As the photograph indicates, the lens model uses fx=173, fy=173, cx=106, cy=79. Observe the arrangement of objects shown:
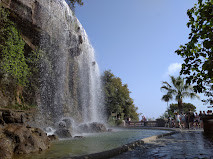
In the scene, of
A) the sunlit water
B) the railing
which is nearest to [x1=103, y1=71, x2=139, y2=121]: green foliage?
the railing

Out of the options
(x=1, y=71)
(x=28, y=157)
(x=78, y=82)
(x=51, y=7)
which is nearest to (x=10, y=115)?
(x=28, y=157)

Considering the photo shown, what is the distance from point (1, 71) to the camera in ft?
44.9

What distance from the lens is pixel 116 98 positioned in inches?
1276

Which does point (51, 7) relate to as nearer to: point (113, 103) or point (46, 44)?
point (46, 44)

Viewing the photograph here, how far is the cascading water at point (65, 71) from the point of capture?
1903 cm

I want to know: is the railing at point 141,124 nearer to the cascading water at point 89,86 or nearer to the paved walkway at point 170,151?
the cascading water at point 89,86

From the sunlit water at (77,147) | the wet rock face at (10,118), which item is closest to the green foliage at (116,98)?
the sunlit water at (77,147)

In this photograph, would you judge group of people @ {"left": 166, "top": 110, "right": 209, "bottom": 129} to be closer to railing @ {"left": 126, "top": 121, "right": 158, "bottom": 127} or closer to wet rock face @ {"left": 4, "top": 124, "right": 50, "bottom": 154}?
railing @ {"left": 126, "top": 121, "right": 158, "bottom": 127}

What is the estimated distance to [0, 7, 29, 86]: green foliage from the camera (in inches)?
556

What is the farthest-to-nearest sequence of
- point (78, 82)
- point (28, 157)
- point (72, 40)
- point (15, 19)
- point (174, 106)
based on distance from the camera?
point (174, 106)
point (78, 82)
point (72, 40)
point (15, 19)
point (28, 157)

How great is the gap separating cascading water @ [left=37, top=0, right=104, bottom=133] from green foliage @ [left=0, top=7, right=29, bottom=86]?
9.55 feet

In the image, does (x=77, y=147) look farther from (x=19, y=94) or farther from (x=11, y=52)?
(x=11, y=52)

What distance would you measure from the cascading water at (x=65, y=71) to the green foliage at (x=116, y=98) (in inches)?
70.4

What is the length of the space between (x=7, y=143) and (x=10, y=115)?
8.78ft
